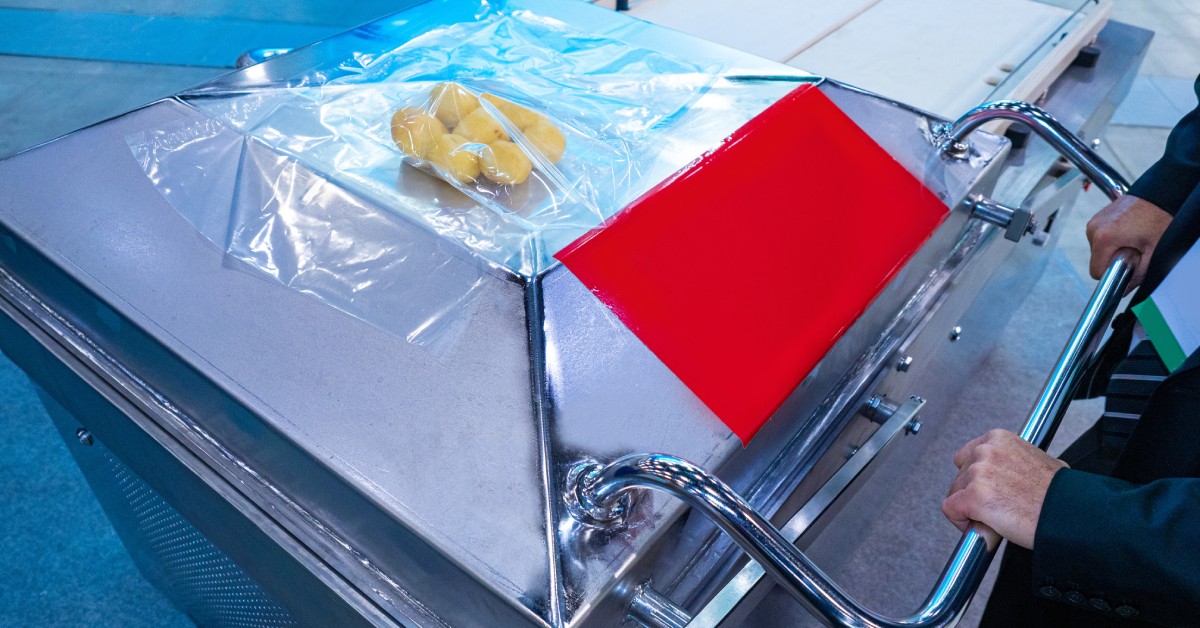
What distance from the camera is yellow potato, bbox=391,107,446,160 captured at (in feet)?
3.07

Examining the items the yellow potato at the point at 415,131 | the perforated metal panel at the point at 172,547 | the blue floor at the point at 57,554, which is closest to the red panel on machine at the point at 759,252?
the yellow potato at the point at 415,131

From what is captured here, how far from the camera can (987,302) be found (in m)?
1.71

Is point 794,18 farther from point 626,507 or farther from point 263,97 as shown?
point 626,507

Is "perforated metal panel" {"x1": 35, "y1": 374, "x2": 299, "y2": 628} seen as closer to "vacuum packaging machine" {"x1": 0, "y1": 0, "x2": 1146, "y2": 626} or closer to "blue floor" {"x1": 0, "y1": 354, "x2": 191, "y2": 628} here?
"vacuum packaging machine" {"x1": 0, "y1": 0, "x2": 1146, "y2": 626}

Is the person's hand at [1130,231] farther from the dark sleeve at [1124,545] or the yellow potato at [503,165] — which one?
the yellow potato at [503,165]

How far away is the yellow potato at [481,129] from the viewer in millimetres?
941

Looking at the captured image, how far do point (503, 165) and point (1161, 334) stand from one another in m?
0.76

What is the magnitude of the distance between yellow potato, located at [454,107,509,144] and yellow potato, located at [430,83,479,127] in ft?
0.06

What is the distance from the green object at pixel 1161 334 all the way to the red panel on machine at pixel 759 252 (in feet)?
0.83

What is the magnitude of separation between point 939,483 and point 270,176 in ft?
5.36

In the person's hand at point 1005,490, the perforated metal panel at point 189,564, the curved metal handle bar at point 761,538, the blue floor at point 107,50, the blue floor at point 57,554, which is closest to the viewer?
the curved metal handle bar at point 761,538

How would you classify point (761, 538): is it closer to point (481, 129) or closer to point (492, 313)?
point (492, 313)

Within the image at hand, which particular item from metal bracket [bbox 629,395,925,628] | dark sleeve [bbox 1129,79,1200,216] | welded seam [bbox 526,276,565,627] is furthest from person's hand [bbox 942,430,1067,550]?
dark sleeve [bbox 1129,79,1200,216]

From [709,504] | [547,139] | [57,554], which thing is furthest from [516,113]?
[57,554]
